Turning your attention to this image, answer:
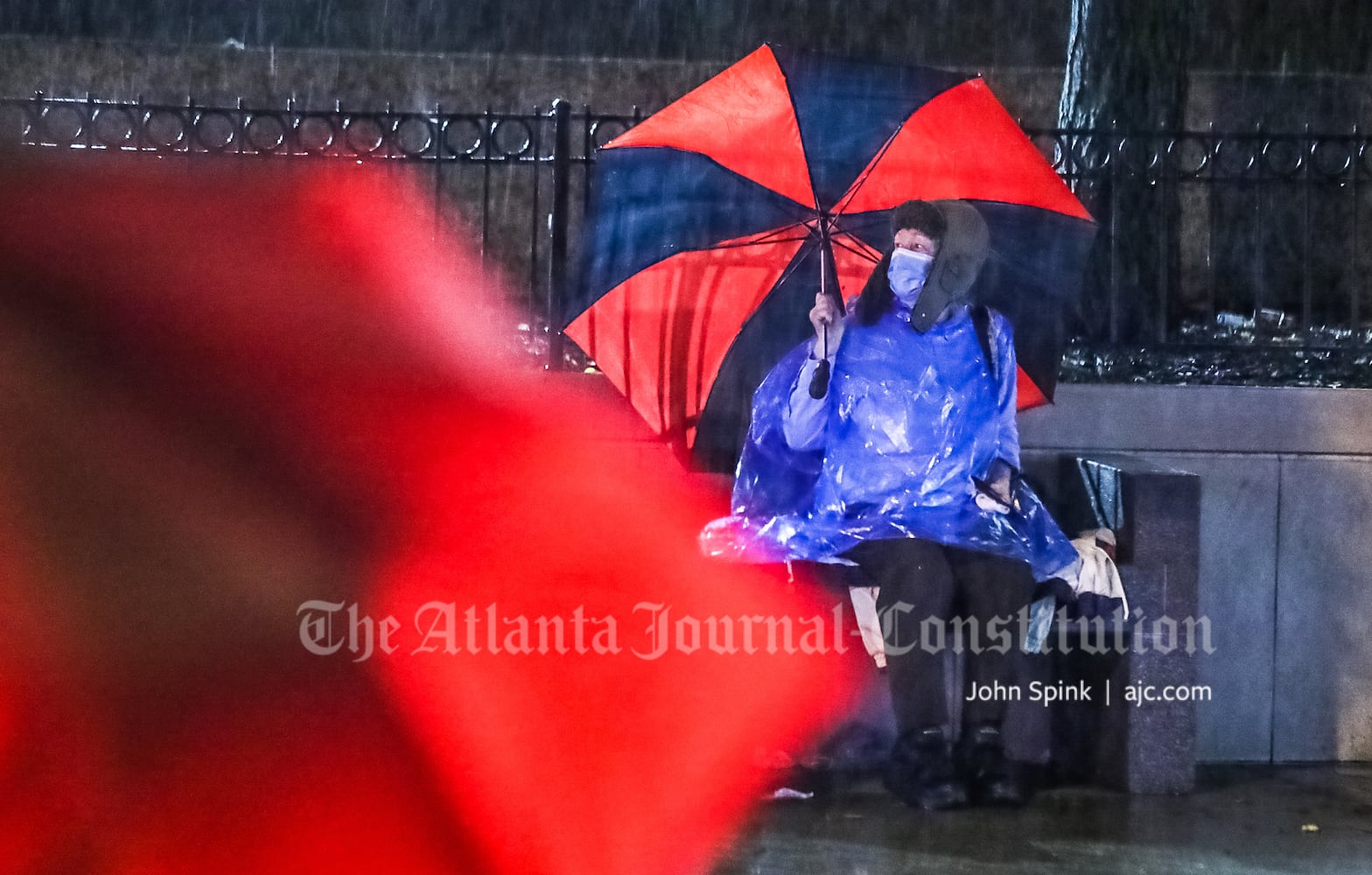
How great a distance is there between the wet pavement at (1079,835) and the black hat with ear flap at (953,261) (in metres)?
1.60

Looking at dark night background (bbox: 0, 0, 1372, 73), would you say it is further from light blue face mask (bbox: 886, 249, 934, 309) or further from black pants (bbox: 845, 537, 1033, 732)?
black pants (bbox: 845, 537, 1033, 732)

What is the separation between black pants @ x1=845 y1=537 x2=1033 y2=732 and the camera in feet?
14.5

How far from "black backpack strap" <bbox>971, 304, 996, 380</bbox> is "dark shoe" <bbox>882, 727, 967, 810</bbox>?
122cm

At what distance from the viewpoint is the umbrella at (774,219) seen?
186 inches

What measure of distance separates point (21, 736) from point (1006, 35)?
1281cm

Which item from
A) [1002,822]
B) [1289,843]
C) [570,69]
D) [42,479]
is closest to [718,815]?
[1002,822]

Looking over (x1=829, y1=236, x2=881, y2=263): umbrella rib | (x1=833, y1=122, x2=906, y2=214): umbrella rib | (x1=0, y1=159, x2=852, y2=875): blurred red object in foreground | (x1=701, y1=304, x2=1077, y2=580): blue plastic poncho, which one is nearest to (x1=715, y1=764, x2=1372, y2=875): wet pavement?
(x1=0, y1=159, x2=852, y2=875): blurred red object in foreground

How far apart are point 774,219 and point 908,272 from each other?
1.61ft

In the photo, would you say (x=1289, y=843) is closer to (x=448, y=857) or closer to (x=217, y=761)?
(x=448, y=857)

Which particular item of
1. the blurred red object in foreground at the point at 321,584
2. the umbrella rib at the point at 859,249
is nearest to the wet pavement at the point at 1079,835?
the blurred red object in foreground at the point at 321,584

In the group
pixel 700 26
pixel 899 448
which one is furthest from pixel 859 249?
pixel 700 26

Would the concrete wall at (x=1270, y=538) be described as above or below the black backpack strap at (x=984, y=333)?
below

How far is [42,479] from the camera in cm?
508

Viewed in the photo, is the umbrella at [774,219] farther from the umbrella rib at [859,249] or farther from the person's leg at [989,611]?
the person's leg at [989,611]
